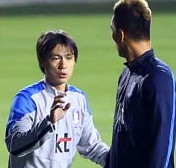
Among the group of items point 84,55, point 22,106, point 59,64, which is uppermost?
point 59,64

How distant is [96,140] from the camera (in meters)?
4.74

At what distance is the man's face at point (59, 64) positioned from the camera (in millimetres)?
4543

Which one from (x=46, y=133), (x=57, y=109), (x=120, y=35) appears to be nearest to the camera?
(x=120, y=35)

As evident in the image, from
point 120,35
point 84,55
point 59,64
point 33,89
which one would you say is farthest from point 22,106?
point 84,55

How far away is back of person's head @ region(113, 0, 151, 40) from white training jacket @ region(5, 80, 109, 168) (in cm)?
61

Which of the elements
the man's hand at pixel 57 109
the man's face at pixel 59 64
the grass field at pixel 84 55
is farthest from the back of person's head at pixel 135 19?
the grass field at pixel 84 55

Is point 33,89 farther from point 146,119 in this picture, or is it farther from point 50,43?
point 146,119

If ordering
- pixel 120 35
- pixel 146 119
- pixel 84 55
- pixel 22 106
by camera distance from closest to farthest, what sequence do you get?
pixel 146 119, pixel 120 35, pixel 22 106, pixel 84 55

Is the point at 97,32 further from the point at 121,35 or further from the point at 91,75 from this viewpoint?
the point at 121,35

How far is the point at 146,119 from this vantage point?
12.8 ft

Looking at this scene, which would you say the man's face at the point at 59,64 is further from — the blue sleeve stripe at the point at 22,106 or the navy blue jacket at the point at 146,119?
the navy blue jacket at the point at 146,119

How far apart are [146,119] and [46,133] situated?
2.04ft

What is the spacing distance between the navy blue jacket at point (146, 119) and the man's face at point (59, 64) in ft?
1.72

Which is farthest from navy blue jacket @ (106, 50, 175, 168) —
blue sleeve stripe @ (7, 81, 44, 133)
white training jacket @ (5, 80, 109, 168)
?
blue sleeve stripe @ (7, 81, 44, 133)
